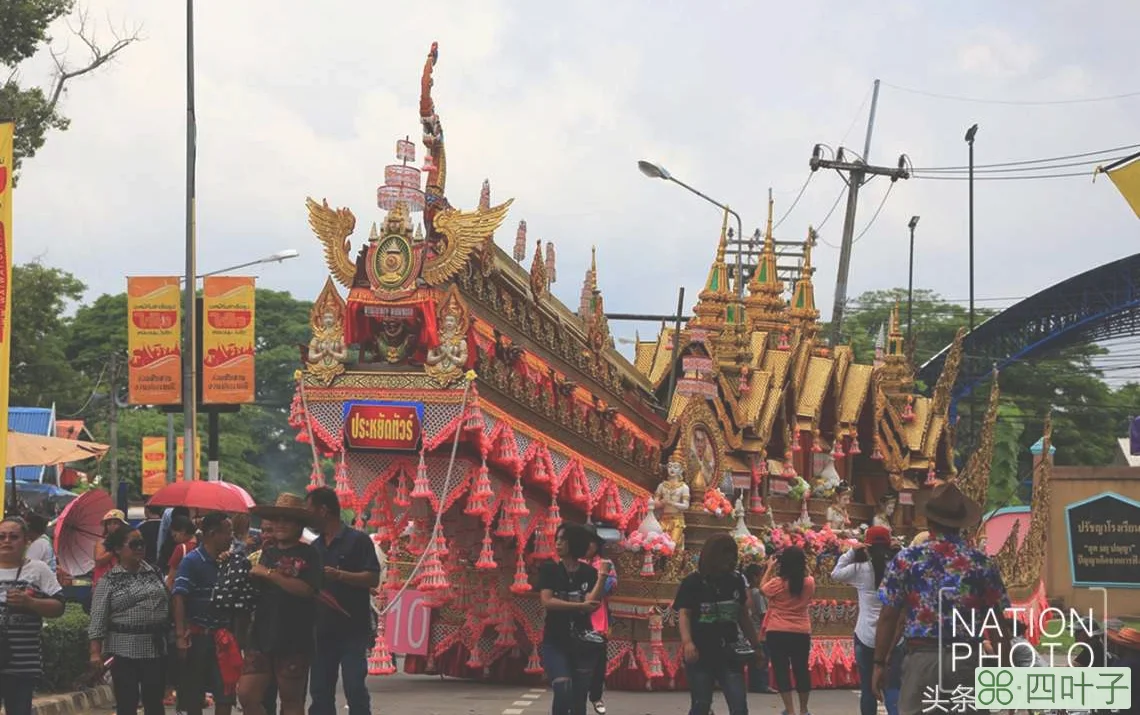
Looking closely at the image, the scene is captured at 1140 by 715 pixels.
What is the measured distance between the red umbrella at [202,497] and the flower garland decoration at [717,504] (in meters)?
4.98

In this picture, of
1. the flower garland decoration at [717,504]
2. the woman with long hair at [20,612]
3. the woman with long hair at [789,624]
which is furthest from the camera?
the flower garland decoration at [717,504]

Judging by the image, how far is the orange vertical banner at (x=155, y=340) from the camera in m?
25.8

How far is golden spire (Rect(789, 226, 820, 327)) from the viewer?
1065 inches

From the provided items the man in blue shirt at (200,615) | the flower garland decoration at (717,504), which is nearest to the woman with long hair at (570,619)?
the man in blue shirt at (200,615)

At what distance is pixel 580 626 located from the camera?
13.1 meters

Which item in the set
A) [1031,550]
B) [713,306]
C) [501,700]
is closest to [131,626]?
[501,700]

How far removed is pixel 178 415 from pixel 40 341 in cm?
2261

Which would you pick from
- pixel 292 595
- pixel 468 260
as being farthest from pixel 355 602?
pixel 468 260

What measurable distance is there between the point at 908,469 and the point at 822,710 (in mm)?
9068

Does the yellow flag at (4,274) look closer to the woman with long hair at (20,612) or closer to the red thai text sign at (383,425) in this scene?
the red thai text sign at (383,425)

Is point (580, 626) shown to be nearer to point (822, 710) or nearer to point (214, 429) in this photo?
point (822, 710)

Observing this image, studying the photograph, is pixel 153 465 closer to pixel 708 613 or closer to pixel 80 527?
pixel 80 527

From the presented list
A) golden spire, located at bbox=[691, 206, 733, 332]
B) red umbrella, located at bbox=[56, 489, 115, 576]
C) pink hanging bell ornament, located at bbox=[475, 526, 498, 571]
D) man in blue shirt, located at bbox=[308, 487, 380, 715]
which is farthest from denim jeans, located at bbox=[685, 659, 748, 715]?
golden spire, located at bbox=[691, 206, 733, 332]

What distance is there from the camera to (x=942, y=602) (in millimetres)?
10039
